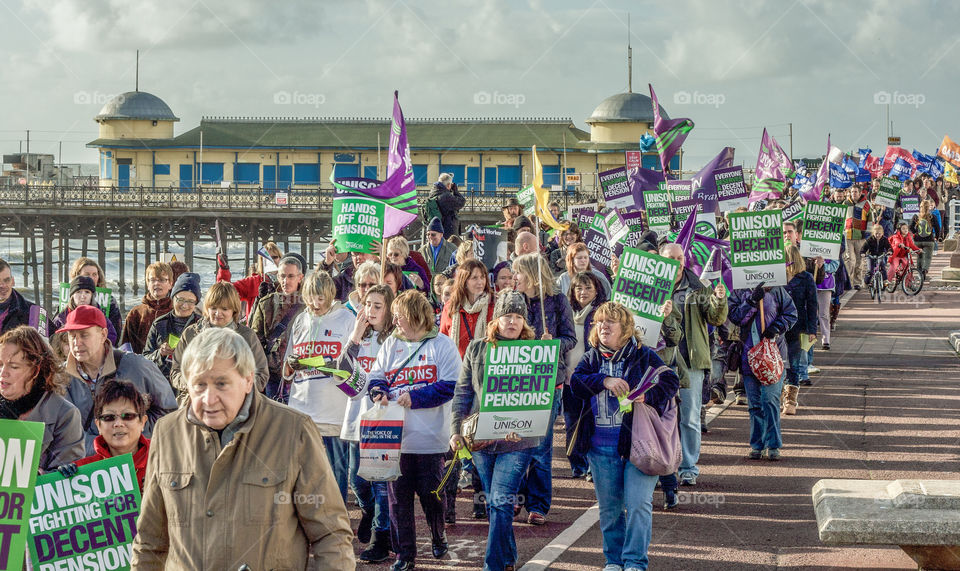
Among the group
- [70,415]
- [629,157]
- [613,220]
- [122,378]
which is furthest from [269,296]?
[629,157]

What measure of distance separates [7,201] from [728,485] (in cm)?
4891

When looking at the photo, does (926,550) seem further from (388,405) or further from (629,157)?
(629,157)

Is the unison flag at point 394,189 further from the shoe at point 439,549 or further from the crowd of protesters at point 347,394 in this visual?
the shoe at point 439,549

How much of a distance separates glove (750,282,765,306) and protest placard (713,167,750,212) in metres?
6.56

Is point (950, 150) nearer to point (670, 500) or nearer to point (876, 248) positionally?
point (876, 248)

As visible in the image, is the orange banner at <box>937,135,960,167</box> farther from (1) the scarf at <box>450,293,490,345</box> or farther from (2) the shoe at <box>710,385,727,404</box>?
(1) the scarf at <box>450,293,490,345</box>

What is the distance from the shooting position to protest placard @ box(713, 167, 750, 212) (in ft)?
57.4

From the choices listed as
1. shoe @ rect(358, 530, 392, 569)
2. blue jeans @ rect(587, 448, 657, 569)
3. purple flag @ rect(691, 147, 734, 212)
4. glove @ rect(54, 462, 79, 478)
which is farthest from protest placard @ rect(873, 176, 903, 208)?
glove @ rect(54, 462, 79, 478)

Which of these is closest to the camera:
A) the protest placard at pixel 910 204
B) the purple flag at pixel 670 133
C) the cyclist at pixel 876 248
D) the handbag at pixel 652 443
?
the handbag at pixel 652 443

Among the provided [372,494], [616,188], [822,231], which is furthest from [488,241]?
[372,494]

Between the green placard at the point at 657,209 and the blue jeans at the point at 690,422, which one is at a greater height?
the green placard at the point at 657,209

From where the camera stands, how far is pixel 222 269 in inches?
548

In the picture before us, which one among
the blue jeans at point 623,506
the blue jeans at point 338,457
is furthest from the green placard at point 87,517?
the blue jeans at point 338,457

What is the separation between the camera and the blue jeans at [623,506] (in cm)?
683
